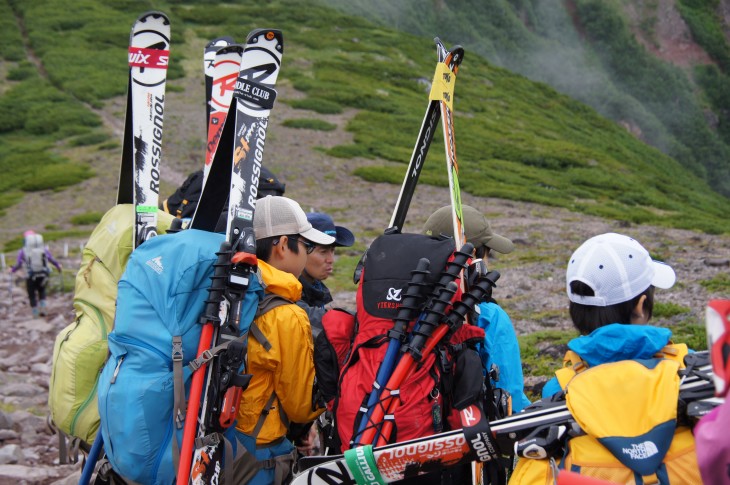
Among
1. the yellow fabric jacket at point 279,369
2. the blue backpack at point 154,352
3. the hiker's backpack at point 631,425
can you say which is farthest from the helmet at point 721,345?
the blue backpack at point 154,352

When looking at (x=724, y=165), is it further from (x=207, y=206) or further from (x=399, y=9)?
(x=207, y=206)

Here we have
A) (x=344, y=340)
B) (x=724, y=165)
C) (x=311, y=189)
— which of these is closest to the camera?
(x=344, y=340)

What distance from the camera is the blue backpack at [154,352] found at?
4.04 metres

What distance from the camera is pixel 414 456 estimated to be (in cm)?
376

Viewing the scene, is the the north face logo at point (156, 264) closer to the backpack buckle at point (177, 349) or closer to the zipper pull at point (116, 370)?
the backpack buckle at point (177, 349)

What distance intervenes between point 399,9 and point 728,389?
92.5 meters

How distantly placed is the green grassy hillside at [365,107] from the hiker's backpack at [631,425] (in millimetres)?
23750

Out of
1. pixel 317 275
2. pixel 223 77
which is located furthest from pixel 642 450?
pixel 223 77

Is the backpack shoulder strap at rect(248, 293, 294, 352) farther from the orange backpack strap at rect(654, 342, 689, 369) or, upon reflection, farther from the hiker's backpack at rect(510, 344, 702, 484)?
the orange backpack strap at rect(654, 342, 689, 369)

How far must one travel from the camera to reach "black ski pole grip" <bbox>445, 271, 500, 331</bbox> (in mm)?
3945

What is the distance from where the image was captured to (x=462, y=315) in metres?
3.96

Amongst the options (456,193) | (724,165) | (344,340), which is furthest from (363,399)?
(724,165)

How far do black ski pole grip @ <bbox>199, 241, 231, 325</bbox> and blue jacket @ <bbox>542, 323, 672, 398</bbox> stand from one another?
1.83m

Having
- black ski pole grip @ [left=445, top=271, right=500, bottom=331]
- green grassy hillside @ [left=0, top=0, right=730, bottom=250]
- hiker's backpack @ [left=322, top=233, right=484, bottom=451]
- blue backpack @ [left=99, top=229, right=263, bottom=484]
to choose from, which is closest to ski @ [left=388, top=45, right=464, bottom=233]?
hiker's backpack @ [left=322, top=233, right=484, bottom=451]
